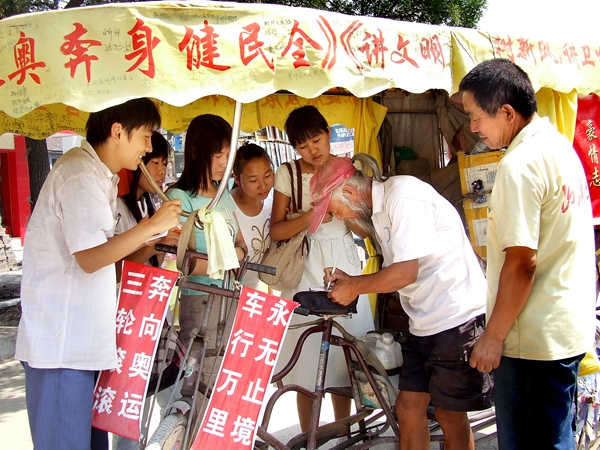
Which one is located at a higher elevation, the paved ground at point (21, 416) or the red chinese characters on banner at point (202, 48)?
the red chinese characters on banner at point (202, 48)

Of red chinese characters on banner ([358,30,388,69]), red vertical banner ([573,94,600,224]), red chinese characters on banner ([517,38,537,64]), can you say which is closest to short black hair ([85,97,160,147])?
red chinese characters on banner ([358,30,388,69])

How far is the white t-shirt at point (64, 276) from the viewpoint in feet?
6.85

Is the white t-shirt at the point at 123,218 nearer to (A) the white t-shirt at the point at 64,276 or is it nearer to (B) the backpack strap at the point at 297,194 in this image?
(A) the white t-shirt at the point at 64,276

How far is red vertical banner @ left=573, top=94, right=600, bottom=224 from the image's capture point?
401cm

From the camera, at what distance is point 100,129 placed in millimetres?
2305

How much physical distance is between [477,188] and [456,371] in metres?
1.67

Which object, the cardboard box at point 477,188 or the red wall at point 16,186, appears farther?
the red wall at point 16,186

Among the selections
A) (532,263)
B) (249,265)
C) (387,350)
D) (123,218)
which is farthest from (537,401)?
(123,218)

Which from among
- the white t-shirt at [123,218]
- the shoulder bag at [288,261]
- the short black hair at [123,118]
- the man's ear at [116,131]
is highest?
the short black hair at [123,118]

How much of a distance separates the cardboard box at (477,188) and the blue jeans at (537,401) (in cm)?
170

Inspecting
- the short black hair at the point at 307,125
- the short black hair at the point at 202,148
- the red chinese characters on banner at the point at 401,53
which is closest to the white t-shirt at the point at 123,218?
the short black hair at the point at 202,148

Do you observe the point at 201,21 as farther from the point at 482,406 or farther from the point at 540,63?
the point at 482,406

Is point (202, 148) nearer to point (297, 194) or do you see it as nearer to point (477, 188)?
point (297, 194)

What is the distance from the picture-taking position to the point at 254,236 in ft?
10.9
